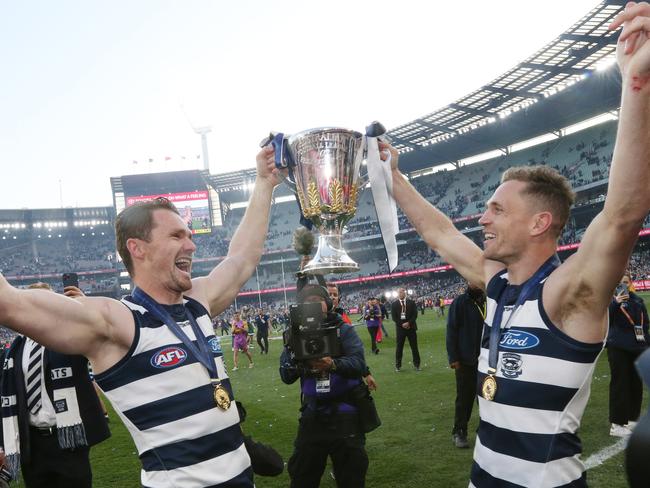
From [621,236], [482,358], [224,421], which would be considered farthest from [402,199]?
[224,421]

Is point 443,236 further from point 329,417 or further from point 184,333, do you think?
point 329,417

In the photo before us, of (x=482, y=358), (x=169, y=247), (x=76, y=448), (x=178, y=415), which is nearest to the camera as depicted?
(x=178, y=415)

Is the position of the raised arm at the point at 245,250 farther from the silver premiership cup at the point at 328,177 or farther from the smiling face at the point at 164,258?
the smiling face at the point at 164,258

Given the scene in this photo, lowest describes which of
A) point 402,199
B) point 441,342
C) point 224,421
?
point 441,342

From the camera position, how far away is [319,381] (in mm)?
4066

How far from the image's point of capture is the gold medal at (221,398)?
230cm

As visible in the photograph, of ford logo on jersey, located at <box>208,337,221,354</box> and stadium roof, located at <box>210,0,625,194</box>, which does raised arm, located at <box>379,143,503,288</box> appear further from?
stadium roof, located at <box>210,0,625,194</box>

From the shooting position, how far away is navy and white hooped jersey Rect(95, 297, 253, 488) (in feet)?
7.09

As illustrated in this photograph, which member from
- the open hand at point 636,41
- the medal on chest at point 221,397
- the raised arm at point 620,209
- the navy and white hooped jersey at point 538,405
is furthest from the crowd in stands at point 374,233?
the open hand at point 636,41

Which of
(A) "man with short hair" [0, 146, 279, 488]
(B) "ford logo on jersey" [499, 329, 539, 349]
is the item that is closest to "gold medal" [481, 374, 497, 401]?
(B) "ford logo on jersey" [499, 329, 539, 349]

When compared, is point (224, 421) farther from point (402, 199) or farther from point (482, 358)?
point (402, 199)

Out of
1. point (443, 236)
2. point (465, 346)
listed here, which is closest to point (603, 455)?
point (465, 346)

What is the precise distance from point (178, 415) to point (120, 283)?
68.9 meters

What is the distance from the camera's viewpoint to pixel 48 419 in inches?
152
